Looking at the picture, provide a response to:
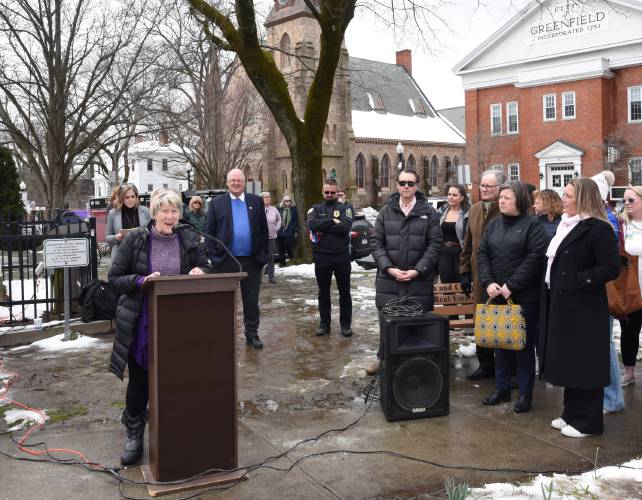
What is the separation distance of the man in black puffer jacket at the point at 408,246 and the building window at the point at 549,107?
40.3 metres

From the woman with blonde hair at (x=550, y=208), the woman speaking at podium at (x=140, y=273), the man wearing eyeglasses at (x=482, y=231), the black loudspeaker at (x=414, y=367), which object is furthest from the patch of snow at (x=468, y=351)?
the woman speaking at podium at (x=140, y=273)

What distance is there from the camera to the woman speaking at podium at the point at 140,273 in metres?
4.69

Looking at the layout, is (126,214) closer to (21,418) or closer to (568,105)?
(21,418)

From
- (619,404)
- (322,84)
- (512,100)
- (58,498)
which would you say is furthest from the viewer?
(512,100)

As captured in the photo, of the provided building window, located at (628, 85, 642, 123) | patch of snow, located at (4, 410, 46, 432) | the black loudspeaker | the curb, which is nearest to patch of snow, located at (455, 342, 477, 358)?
the black loudspeaker

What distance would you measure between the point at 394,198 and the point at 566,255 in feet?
6.67

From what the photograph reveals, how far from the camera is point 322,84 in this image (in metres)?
17.2

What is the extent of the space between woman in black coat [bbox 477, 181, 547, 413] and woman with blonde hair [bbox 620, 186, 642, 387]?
94 cm

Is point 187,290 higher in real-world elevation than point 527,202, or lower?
lower

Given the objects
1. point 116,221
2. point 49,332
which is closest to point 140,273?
point 116,221

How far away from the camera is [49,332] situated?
369 inches

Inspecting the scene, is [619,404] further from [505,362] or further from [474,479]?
[474,479]

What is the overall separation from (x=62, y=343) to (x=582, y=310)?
258 inches

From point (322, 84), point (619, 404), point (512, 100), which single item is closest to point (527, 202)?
point (619, 404)
